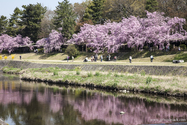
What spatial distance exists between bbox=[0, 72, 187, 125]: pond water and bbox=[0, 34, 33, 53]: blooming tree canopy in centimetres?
7226

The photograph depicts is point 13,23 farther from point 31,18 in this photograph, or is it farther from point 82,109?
point 82,109

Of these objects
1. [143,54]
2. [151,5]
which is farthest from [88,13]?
[143,54]

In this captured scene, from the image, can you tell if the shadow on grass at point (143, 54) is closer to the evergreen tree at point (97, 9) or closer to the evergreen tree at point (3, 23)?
the evergreen tree at point (97, 9)

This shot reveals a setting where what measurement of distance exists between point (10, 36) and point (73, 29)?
3487cm

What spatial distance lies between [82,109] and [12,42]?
84.3m

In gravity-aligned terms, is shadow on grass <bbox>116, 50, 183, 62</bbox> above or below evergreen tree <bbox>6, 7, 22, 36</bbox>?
below

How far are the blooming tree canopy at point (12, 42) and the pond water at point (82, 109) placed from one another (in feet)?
237

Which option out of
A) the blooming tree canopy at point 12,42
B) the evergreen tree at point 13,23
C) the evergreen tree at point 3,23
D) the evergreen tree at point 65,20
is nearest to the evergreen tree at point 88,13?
the evergreen tree at point 65,20

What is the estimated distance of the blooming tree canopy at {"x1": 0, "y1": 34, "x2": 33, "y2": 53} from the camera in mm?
95350

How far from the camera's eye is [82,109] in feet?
63.5

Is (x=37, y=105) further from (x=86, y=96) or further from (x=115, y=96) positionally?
(x=115, y=96)

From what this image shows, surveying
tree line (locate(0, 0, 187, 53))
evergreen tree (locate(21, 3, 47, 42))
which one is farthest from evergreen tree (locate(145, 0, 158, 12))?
evergreen tree (locate(21, 3, 47, 42))

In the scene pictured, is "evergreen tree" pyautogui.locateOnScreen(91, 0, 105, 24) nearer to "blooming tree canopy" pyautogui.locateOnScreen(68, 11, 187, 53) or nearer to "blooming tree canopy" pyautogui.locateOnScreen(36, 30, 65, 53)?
"blooming tree canopy" pyautogui.locateOnScreen(36, 30, 65, 53)

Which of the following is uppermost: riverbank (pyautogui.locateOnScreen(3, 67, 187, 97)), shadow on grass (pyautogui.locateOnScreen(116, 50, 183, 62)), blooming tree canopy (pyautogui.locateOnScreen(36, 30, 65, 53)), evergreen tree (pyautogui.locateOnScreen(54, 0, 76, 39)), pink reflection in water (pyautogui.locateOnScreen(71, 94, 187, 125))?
evergreen tree (pyautogui.locateOnScreen(54, 0, 76, 39))
